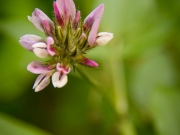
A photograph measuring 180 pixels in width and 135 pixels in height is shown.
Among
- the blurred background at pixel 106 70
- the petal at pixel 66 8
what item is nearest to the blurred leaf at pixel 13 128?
the blurred background at pixel 106 70

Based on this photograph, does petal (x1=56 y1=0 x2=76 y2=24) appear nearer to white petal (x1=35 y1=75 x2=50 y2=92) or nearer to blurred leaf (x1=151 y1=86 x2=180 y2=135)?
white petal (x1=35 y1=75 x2=50 y2=92)

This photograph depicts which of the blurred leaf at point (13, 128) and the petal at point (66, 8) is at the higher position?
the petal at point (66, 8)

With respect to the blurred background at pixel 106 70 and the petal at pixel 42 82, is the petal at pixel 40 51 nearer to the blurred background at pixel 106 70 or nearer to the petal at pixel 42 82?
the petal at pixel 42 82

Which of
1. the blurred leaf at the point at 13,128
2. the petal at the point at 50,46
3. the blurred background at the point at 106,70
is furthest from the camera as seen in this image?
the blurred background at the point at 106,70

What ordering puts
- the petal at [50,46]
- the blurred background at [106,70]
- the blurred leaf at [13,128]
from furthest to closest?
the blurred background at [106,70]
the blurred leaf at [13,128]
the petal at [50,46]

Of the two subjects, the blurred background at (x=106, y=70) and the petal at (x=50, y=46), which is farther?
the blurred background at (x=106, y=70)

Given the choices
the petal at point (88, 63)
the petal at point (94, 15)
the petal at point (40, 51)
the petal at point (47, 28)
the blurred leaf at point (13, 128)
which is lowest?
the blurred leaf at point (13, 128)

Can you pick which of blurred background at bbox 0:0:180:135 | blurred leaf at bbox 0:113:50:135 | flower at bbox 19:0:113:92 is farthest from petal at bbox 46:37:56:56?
blurred background at bbox 0:0:180:135
